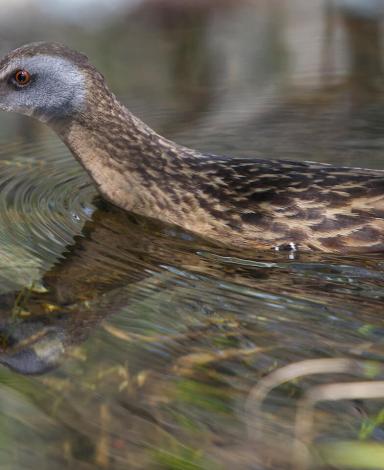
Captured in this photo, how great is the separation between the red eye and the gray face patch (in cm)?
2

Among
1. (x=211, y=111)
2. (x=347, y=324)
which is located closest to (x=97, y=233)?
(x=347, y=324)

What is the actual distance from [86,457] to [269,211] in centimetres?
264

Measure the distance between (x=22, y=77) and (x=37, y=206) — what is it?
825 millimetres

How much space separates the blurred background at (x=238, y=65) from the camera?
7.86 metres

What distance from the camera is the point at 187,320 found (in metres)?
4.74

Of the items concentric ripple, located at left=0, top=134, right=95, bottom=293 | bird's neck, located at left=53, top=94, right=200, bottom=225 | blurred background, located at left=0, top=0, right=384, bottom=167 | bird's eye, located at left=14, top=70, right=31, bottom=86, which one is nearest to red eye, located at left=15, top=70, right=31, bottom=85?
bird's eye, located at left=14, top=70, right=31, bottom=86

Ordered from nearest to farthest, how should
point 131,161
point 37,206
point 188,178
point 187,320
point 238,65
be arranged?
point 187,320, point 188,178, point 131,161, point 37,206, point 238,65

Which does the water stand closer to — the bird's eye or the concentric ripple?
the concentric ripple

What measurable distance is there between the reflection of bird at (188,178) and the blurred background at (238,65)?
1.31 m

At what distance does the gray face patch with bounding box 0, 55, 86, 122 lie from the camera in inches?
253

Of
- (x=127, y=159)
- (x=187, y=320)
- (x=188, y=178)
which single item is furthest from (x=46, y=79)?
(x=187, y=320)

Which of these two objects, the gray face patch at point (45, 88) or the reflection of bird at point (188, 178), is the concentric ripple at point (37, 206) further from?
the gray face patch at point (45, 88)

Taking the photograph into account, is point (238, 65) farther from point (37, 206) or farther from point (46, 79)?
point (37, 206)

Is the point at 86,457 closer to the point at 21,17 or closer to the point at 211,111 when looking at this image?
the point at 211,111
